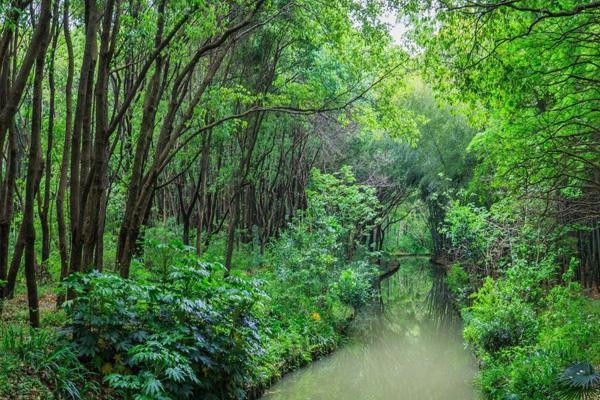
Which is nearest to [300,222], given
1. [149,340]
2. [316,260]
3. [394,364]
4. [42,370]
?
[316,260]

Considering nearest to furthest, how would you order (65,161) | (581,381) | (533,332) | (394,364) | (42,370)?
(42,370), (581,381), (65,161), (533,332), (394,364)

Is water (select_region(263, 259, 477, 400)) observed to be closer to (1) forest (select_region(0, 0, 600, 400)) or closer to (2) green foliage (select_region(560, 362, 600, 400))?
(1) forest (select_region(0, 0, 600, 400))

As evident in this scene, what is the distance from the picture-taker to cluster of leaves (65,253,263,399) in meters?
5.91

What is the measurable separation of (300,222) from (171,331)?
12.1 m

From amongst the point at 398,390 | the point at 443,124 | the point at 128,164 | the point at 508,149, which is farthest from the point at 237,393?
the point at 443,124

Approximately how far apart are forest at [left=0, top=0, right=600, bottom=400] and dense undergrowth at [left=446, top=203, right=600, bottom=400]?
47 millimetres

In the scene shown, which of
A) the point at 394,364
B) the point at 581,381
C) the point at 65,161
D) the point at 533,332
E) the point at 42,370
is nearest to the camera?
the point at 42,370

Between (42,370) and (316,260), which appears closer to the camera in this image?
(42,370)

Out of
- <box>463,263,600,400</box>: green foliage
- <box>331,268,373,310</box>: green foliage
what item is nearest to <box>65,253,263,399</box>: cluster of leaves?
<box>463,263,600,400</box>: green foliage

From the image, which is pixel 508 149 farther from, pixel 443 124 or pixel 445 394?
pixel 443 124

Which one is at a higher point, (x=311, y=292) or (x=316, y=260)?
(x=316, y=260)

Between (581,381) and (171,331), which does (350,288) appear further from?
(171,331)

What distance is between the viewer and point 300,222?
18.3 metres

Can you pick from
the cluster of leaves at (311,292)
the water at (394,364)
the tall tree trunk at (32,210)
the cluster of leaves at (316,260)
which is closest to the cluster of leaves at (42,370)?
the tall tree trunk at (32,210)
